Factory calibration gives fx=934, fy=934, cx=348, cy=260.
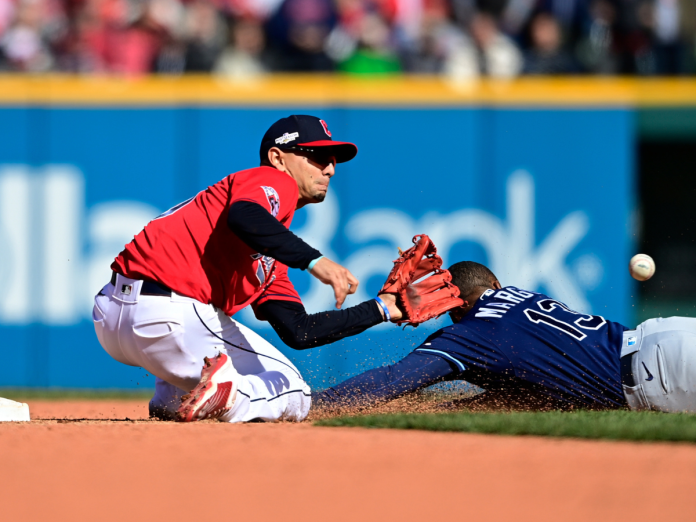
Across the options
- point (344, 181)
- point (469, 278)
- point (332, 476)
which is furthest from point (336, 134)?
point (332, 476)

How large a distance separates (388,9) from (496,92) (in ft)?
4.89

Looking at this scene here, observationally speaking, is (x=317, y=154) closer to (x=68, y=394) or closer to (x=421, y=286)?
(x=421, y=286)

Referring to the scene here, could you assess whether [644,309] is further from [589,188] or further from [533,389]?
[533,389]

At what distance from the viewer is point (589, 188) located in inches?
368

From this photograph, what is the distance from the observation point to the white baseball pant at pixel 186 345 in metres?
4.34

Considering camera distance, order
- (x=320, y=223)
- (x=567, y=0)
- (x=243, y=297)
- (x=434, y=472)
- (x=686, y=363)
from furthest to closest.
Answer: (x=567, y=0)
(x=320, y=223)
(x=243, y=297)
(x=686, y=363)
(x=434, y=472)

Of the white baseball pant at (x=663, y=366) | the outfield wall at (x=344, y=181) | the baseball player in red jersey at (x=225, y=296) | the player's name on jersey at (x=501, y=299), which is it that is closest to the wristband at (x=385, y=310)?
the baseball player in red jersey at (x=225, y=296)

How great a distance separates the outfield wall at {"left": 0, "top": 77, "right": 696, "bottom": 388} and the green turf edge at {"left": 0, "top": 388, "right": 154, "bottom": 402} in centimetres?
13

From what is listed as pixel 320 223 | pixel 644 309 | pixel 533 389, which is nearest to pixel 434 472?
pixel 533 389

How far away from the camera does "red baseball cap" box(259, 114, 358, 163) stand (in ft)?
15.3

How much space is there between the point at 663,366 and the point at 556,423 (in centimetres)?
73

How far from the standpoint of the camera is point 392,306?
462 centimetres

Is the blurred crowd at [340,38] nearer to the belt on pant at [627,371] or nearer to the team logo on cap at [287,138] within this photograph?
the team logo on cap at [287,138]

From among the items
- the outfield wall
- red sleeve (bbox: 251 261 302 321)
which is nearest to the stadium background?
the outfield wall
